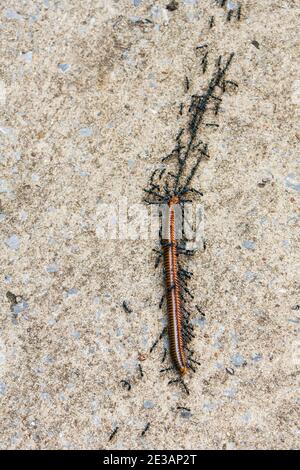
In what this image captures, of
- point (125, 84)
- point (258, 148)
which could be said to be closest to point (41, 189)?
point (125, 84)

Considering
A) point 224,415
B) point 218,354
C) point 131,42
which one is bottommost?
point 224,415

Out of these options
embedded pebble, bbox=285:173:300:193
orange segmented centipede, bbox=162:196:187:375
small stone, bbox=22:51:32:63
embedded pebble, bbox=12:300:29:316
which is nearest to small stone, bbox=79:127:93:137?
small stone, bbox=22:51:32:63

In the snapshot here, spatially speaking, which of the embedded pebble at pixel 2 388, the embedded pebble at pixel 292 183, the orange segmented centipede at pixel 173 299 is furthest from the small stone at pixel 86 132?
the embedded pebble at pixel 2 388

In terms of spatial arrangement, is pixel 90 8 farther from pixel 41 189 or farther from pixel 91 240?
pixel 91 240
